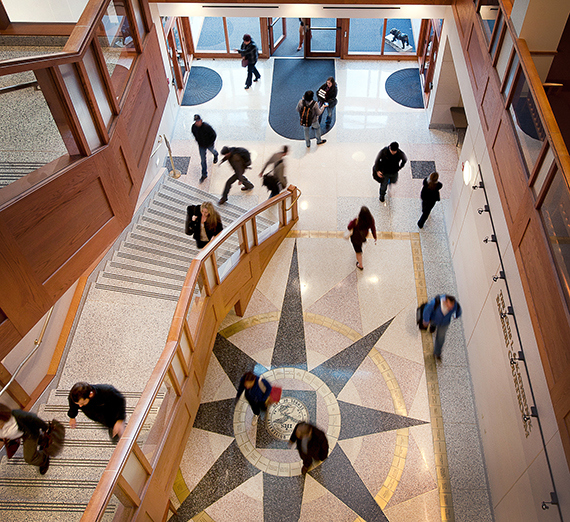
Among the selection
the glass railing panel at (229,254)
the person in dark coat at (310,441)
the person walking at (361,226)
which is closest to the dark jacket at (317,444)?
the person in dark coat at (310,441)

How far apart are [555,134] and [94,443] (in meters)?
5.60

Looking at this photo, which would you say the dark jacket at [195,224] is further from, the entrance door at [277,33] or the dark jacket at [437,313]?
the entrance door at [277,33]

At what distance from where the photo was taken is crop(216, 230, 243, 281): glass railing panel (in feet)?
20.9

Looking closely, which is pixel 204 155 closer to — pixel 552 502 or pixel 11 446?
pixel 11 446

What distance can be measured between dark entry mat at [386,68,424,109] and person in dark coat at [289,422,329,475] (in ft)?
26.1

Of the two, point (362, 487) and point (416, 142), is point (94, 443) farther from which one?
point (416, 142)

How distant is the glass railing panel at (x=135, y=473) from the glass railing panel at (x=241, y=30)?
10.5m

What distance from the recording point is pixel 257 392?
18.9ft

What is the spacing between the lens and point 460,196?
7438 millimetres

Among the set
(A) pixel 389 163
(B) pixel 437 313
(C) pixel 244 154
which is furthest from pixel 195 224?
(B) pixel 437 313

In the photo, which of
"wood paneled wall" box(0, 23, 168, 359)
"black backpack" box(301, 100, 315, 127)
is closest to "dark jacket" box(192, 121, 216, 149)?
"black backpack" box(301, 100, 315, 127)

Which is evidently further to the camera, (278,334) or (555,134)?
(278,334)

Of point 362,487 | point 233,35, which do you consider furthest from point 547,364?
point 233,35

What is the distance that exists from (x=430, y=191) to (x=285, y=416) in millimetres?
4111
